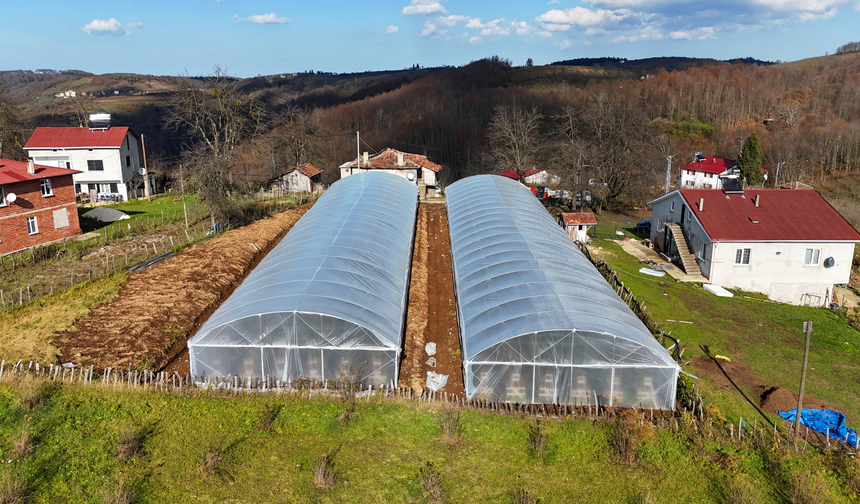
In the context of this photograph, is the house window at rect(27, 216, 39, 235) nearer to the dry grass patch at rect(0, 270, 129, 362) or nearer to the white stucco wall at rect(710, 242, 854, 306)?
the dry grass patch at rect(0, 270, 129, 362)

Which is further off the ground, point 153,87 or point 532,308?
point 153,87

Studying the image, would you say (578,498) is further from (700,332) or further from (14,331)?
(14,331)

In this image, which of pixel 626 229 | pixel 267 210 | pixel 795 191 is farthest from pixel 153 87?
pixel 795 191

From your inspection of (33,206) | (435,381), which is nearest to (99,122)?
(33,206)

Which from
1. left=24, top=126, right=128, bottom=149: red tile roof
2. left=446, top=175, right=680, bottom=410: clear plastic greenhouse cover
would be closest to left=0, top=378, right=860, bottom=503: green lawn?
left=446, top=175, right=680, bottom=410: clear plastic greenhouse cover

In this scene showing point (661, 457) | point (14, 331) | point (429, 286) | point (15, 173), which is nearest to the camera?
point (661, 457)

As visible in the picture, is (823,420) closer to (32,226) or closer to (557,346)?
(557,346)
